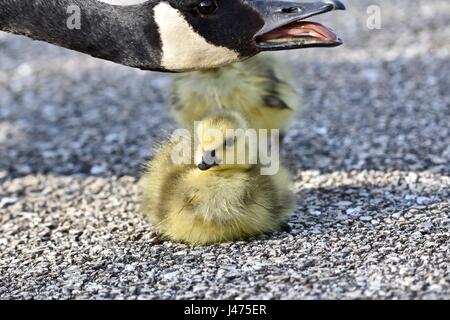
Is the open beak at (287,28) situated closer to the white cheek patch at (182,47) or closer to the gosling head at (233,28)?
the gosling head at (233,28)

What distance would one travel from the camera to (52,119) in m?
4.83

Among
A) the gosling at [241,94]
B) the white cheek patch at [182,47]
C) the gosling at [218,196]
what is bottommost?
the gosling at [218,196]

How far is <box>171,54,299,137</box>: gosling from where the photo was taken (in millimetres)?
3408

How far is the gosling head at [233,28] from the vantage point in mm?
2742

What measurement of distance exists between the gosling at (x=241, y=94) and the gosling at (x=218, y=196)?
42cm

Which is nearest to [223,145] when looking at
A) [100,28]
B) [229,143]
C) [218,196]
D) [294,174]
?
[229,143]

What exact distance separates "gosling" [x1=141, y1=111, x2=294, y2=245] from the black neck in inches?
13.2

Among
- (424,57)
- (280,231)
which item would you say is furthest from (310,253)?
(424,57)

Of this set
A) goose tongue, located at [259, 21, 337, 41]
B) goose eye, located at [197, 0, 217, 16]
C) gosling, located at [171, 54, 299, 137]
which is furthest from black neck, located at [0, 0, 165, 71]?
gosling, located at [171, 54, 299, 137]

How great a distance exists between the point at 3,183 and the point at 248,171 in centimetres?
144

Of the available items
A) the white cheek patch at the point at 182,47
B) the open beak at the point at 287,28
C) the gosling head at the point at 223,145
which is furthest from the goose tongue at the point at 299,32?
the gosling head at the point at 223,145

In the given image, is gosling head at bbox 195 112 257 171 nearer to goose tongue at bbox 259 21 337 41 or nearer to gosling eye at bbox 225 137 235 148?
gosling eye at bbox 225 137 235 148

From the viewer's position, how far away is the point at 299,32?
2.78 metres
